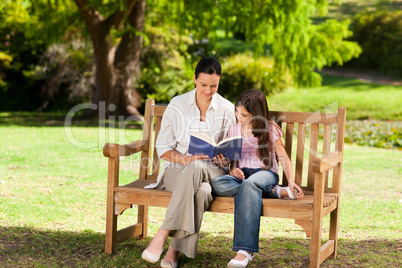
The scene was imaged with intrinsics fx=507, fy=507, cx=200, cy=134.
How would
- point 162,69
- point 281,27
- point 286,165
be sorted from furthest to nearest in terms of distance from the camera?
point 162,69 < point 281,27 < point 286,165

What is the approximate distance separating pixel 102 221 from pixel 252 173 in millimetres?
1619

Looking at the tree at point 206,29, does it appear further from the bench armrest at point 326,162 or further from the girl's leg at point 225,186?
the girl's leg at point 225,186

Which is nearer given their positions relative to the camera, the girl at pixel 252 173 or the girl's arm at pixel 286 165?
the girl at pixel 252 173

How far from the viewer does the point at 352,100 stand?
1505cm

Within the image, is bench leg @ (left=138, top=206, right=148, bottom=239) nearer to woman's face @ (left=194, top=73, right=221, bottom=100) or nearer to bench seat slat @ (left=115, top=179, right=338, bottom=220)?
bench seat slat @ (left=115, top=179, right=338, bottom=220)

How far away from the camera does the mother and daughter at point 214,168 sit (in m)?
3.22

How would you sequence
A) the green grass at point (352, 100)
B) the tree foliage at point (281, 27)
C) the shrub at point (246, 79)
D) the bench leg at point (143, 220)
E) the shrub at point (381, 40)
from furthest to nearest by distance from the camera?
the shrub at point (381, 40) → the shrub at point (246, 79) → the green grass at point (352, 100) → the tree foliage at point (281, 27) → the bench leg at point (143, 220)

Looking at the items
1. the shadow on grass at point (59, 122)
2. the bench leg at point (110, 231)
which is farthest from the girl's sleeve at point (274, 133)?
the shadow on grass at point (59, 122)

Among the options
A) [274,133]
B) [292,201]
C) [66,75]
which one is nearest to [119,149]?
[274,133]

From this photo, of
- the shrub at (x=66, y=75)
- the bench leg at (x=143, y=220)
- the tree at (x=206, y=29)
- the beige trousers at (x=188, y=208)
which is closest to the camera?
the beige trousers at (x=188, y=208)

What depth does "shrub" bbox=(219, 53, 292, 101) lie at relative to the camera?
15.1 meters

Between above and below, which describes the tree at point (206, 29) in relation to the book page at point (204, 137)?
above

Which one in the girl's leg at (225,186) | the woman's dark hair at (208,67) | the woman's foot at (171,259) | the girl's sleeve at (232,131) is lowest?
the woman's foot at (171,259)

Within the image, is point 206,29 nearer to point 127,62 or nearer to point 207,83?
point 127,62
